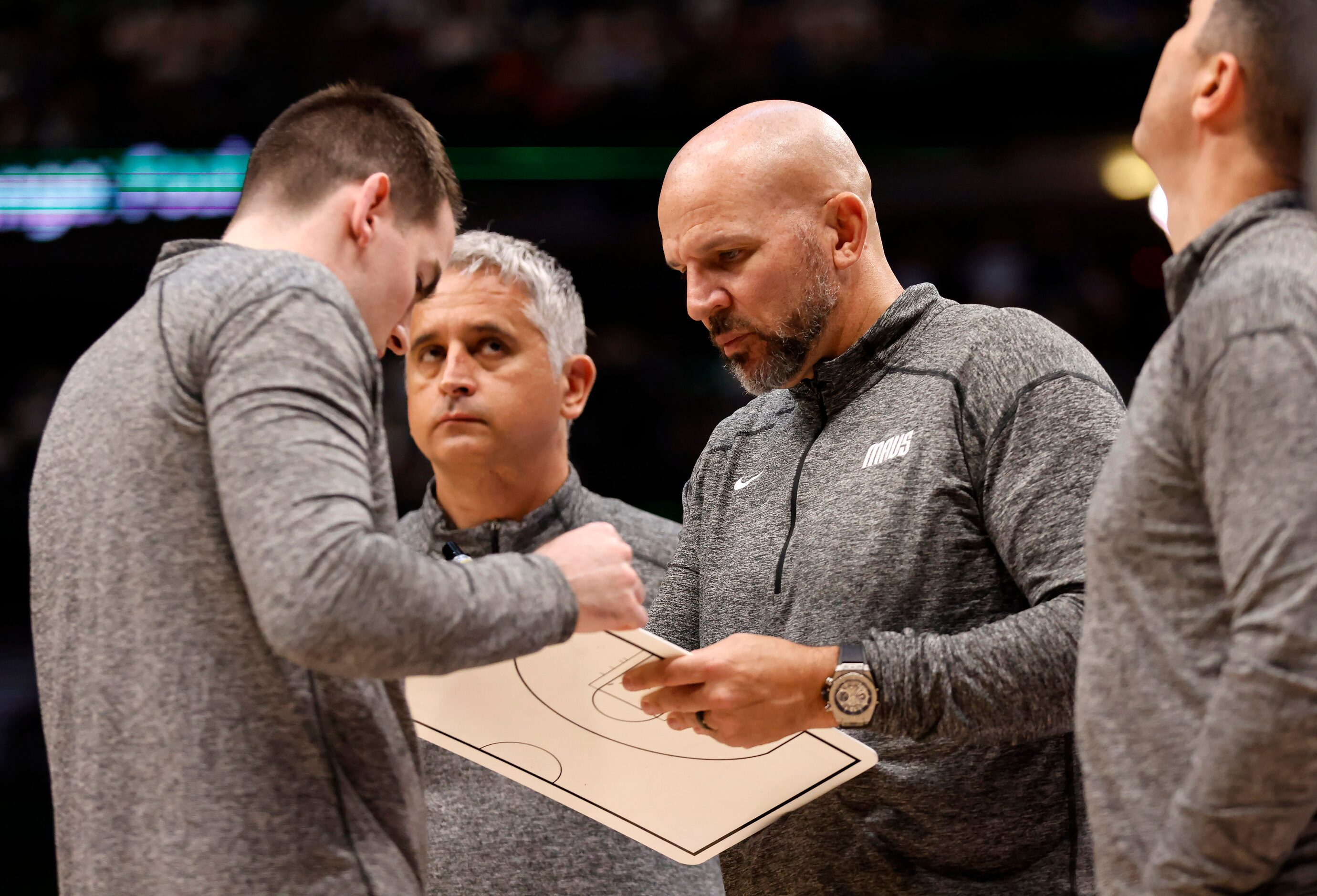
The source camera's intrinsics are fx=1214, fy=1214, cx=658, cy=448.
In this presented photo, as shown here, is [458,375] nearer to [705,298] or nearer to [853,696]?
[705,298]

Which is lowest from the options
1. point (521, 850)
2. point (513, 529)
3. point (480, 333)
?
point (521, 850)

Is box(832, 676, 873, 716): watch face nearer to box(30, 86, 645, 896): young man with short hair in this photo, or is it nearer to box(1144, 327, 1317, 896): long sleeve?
box(30, 86, 645, 896): young man with short hair

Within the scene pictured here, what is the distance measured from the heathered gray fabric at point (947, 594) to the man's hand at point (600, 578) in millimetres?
384

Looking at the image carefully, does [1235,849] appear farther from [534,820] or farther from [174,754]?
[534,820]

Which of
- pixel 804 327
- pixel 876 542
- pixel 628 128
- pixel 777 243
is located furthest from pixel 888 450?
pixel 628 128

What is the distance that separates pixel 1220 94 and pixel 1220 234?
13 cm

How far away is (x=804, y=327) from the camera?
1.84 m

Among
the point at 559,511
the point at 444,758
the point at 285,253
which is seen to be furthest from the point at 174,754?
the point at 559,511

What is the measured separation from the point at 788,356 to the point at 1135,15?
3673mm

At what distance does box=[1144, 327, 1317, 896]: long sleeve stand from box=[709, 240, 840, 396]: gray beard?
0.94 metres

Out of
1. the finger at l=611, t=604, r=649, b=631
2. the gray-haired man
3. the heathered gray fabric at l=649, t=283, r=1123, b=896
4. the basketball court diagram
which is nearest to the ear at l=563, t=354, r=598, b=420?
the gray-haired man

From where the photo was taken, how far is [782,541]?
1.72 m

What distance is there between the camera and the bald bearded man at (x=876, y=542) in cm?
145

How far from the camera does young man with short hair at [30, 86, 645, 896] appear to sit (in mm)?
1039
